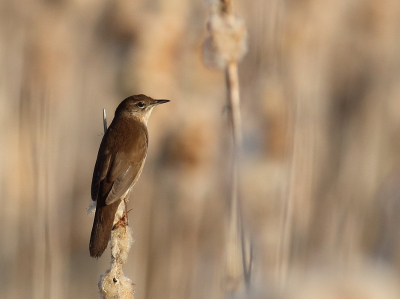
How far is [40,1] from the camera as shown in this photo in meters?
2.67

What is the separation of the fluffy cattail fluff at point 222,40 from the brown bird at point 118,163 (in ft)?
1.81

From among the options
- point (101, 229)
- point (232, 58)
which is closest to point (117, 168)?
point (101, 229)

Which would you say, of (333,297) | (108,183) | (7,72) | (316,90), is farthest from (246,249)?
(7,72)

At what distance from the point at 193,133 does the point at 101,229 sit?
3.14ft

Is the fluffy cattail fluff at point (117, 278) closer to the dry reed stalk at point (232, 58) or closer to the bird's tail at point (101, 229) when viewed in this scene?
the bird's tail at point (101, 229)

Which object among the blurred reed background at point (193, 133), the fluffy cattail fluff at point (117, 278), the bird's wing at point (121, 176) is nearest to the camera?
the fluffy cattail fluff at point (117, 278)

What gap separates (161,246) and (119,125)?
80cm

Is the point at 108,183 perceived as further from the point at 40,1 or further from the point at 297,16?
the point at 297,16

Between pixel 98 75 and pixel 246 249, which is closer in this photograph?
pixel 246 249

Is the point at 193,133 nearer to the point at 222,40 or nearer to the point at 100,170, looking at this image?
the point at 100,170

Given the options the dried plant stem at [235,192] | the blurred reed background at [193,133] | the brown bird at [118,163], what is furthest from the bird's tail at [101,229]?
the blurred reed background at [193,133]

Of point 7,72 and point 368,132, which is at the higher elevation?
point 7,72

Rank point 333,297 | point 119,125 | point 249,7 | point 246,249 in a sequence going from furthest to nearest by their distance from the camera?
point 249,7, point 119,125, point 246,249, point 333,297

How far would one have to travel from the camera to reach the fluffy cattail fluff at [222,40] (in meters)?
1.92
